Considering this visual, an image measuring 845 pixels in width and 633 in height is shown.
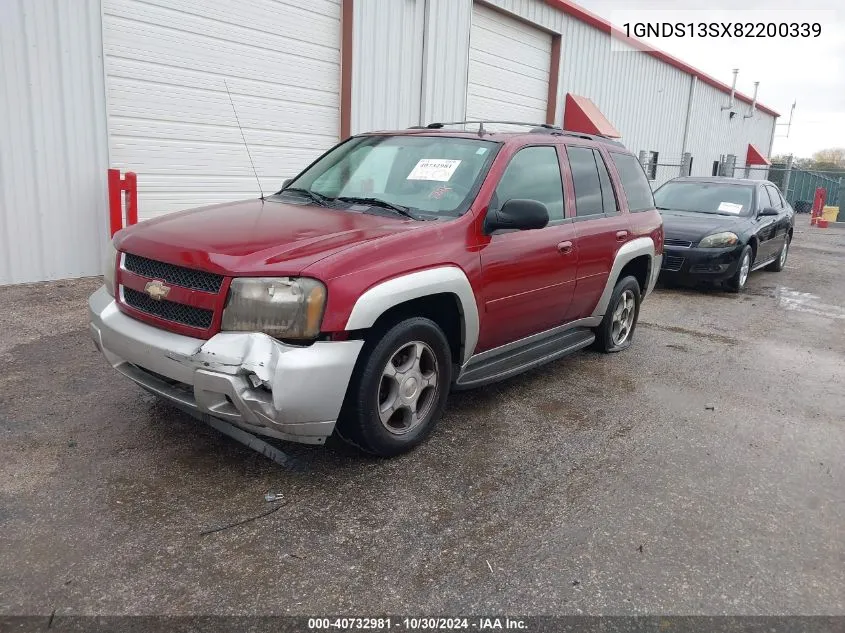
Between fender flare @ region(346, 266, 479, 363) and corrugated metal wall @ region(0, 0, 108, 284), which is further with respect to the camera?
corrugated metal wall @ region(0, 0, 108, 284)

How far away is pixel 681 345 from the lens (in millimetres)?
6371

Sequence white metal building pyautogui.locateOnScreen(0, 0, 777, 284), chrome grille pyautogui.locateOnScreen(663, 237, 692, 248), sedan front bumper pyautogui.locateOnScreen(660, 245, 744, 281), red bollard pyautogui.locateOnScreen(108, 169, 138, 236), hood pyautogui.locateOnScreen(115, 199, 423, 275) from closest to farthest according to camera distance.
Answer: hood pyautogui.locateOnScreen(115, 199, 423, 275) → white metal building pyautogui.locateOnScreen(0, 0, 777, 284) → red bollard pyautogui.locateOnScreen(108, 169, 138, 236) → sedan front bumper pyautogui.locateOnScreen(660, 245, 744, 281) → chrome grille pyautogui.locateOnScreen(663, 237, 692, 248)

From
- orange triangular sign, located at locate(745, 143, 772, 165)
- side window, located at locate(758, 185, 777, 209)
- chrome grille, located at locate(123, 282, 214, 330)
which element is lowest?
chrome grille, located at locate(123, 282, 214, 330)

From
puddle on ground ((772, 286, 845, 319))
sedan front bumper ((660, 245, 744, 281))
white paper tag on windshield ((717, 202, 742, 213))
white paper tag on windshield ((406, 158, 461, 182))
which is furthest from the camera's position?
white paper tag on windshield ((717, 202, 742, 213))

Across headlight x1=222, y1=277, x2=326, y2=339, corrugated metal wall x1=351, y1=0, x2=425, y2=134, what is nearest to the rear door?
headlight x1=222, y1=277, x2=326, y2=339

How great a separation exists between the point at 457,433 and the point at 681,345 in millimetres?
3331

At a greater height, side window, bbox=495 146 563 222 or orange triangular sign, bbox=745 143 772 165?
orange triangular sign, bbox=745 143 772 165

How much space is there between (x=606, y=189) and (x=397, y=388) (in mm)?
2776

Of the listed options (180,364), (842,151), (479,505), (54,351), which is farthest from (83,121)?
(842,151)

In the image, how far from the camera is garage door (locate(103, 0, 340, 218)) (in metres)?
7.88

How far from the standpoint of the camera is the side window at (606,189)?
A: 5.21 meters

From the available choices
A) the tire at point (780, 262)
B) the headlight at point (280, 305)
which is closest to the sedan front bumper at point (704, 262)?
the tire at point (780, 262)

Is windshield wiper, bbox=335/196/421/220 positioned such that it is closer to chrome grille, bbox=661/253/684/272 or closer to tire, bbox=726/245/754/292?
chrome grille, bbox=661/253/684/272

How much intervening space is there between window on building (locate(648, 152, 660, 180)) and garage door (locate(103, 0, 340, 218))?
1326cm
